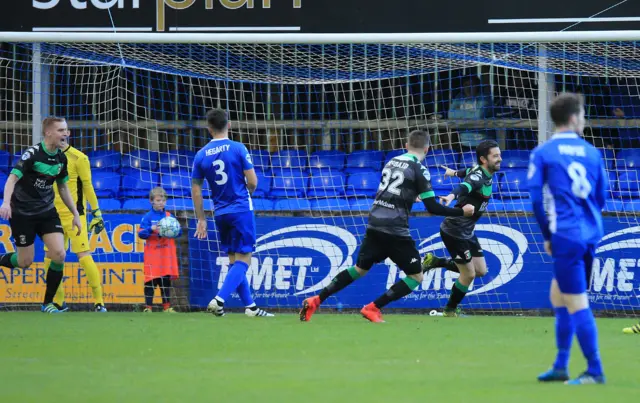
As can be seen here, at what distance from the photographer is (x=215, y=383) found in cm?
596

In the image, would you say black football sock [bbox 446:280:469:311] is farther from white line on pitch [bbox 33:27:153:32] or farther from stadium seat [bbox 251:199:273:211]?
white line on pitch [bbox 33:27:153:32]

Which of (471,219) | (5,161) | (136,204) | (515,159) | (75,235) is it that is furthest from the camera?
(5,161)

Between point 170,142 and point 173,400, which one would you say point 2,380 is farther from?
point 170,142

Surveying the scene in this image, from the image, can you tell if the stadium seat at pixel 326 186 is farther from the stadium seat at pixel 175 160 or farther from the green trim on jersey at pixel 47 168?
the green trim on jersey at pixel 47 168

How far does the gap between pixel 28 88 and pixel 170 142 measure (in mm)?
2226

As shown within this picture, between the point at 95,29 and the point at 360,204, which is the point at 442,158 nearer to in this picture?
the point at 360,204

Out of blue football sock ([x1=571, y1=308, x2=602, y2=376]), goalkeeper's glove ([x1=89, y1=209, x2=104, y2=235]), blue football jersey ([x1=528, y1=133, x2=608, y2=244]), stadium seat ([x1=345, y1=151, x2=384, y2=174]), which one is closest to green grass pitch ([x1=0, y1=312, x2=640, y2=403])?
blue football sock ([x1=571, y1=308, x2=602, y2=376])

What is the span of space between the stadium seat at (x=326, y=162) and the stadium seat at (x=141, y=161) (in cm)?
221

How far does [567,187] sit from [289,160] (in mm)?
9844

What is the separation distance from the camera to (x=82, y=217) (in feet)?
41.6

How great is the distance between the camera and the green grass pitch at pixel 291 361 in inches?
218

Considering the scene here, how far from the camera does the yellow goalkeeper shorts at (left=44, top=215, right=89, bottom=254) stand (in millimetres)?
12432

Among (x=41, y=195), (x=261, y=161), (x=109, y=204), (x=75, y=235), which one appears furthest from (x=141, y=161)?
(x=41, y=195)

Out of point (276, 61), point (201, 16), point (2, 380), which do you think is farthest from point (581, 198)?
point (201, 16)
